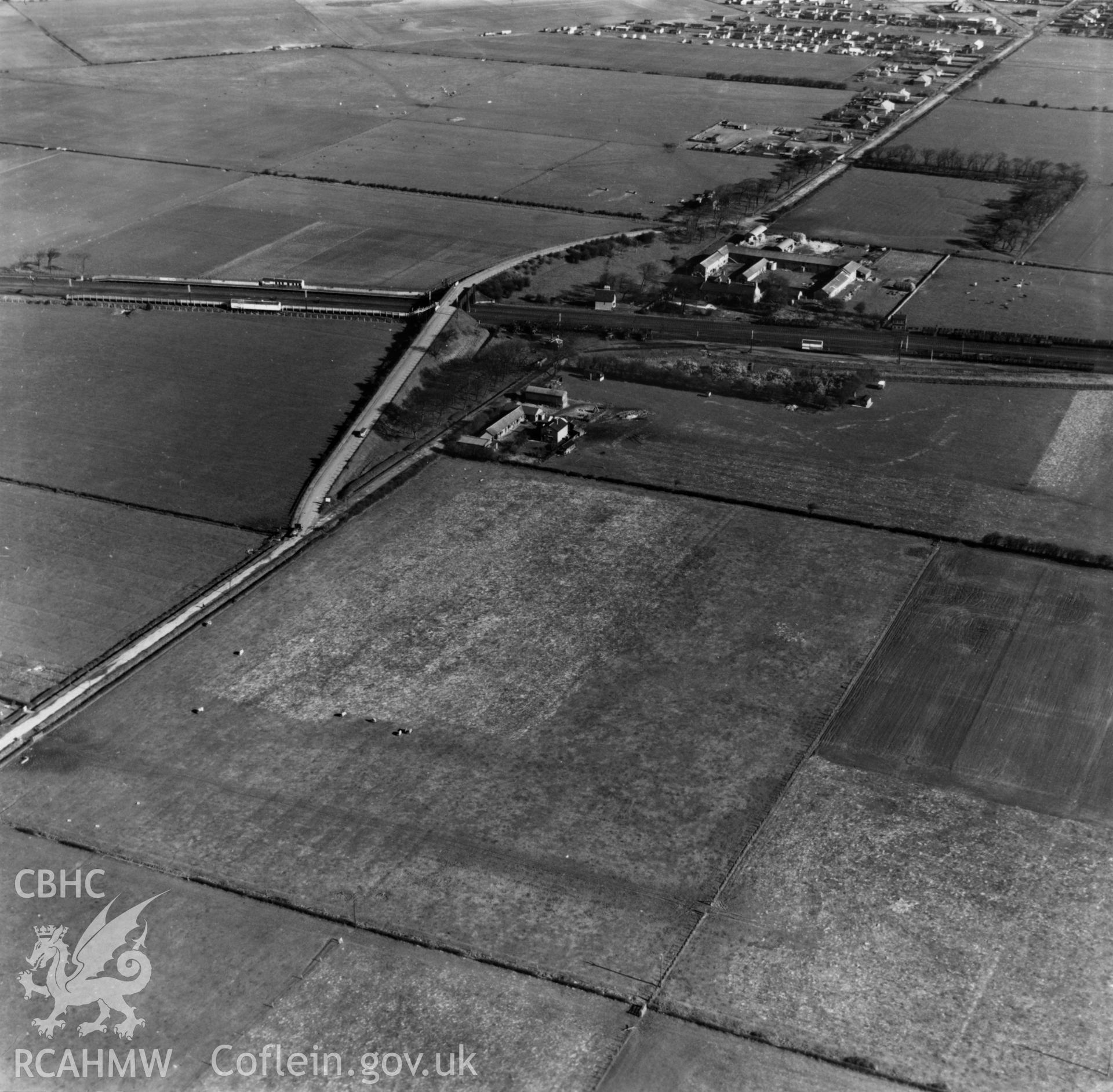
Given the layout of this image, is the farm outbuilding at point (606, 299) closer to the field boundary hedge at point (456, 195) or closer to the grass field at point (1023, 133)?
the field boundary hedge at point (456, 195)

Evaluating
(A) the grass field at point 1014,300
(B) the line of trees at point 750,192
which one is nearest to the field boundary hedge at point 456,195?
(B) the line of trees at point 750,192

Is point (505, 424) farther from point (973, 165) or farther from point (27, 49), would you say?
point (27, 49)

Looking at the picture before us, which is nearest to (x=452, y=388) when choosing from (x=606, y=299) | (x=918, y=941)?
(x=606, y=299)

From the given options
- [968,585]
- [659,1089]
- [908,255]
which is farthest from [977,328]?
[659,1089]

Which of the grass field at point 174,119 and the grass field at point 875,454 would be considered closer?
the grass field at point 875,454

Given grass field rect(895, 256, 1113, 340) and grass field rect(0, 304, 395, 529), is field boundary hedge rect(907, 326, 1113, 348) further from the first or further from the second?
grass field rect(0, 304, 395, 529)

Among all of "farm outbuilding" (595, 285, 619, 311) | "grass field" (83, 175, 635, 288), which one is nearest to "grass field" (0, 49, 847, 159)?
"grass field" (83, 175, 635, 288)
